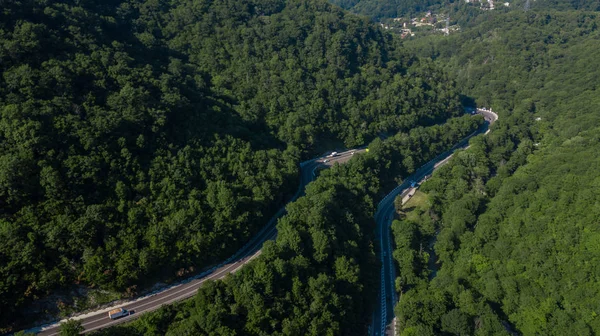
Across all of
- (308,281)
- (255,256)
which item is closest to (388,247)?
(308,281)

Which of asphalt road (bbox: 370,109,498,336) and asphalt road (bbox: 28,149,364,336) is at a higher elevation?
asphalt road (bbox: 28,149,364,336)

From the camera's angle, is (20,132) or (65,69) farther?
(65,69)

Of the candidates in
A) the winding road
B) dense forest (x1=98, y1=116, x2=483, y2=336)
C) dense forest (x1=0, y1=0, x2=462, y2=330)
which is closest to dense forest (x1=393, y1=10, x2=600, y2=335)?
the winding road

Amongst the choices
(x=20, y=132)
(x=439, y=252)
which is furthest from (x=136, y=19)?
(x=439, y=252)

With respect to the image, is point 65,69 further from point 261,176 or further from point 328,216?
point 328,216

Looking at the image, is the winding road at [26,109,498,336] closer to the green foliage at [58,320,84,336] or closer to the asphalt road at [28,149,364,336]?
the asphalt road at [28,149,364,336]
